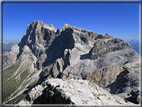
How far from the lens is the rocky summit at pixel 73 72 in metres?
13.3

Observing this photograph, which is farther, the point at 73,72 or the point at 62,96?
the point at 73,72

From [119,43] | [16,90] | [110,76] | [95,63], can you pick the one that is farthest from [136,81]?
[16,90]

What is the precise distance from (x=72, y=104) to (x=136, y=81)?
81.7 ft

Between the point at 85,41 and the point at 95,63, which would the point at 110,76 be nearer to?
the point at 95,63

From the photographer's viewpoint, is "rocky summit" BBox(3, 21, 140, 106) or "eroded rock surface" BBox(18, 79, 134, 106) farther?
"rocky summit" BBox(3, 21, 140, 106)

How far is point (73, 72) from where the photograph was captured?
51906 millimetres

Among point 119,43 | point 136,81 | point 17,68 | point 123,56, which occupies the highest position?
point 119,43

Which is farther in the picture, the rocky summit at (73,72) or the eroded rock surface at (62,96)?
the rocky summit at (73,72)

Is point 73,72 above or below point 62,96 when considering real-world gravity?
below

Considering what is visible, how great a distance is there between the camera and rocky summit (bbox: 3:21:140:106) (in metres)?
13.3

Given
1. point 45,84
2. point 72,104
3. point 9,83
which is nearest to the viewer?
point 72,104

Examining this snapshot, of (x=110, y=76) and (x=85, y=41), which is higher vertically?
(x=85, y=41)

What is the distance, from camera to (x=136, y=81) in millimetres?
25609

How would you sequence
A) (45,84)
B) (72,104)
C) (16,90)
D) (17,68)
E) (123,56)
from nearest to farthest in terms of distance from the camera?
1. (72,104)
2. (45,84)
3. (123,56)
4. (16,90)
5. (17,68)
